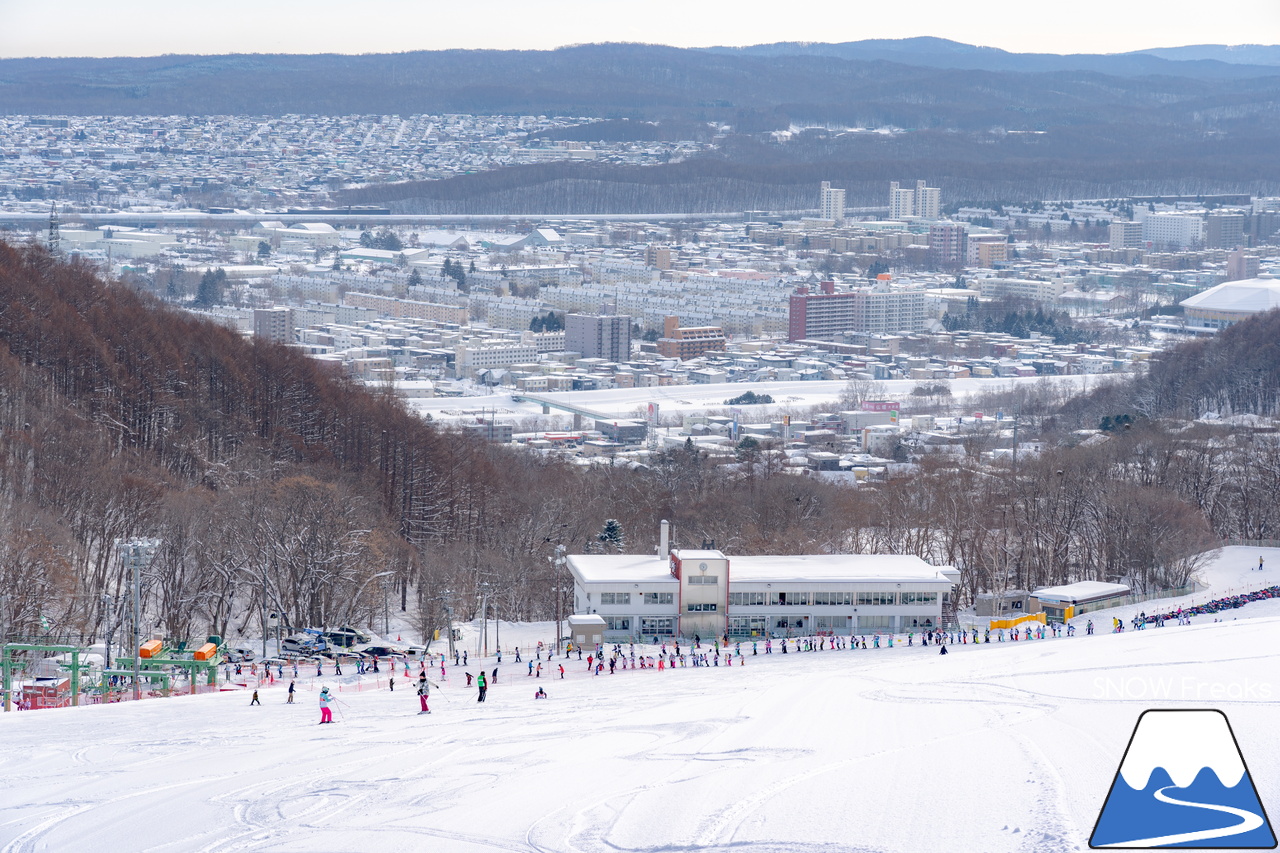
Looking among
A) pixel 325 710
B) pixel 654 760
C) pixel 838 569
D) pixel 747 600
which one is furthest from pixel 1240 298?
pixel 654 760

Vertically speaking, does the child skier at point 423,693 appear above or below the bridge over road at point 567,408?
above

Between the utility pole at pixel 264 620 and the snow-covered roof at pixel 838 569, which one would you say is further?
the snow-covered roof at pixel 838 569

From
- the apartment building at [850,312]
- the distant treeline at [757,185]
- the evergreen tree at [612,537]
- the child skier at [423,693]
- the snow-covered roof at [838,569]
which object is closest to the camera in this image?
the child skier at [423,693]

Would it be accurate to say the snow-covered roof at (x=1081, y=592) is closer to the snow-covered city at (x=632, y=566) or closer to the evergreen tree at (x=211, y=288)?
the snow-covered city at (x=632, y=566)

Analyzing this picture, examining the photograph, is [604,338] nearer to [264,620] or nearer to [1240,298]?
[1240,298]

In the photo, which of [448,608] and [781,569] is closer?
[448,608]

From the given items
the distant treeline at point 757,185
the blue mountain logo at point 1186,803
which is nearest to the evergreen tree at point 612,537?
the blue mountain logo at point 1186,803
